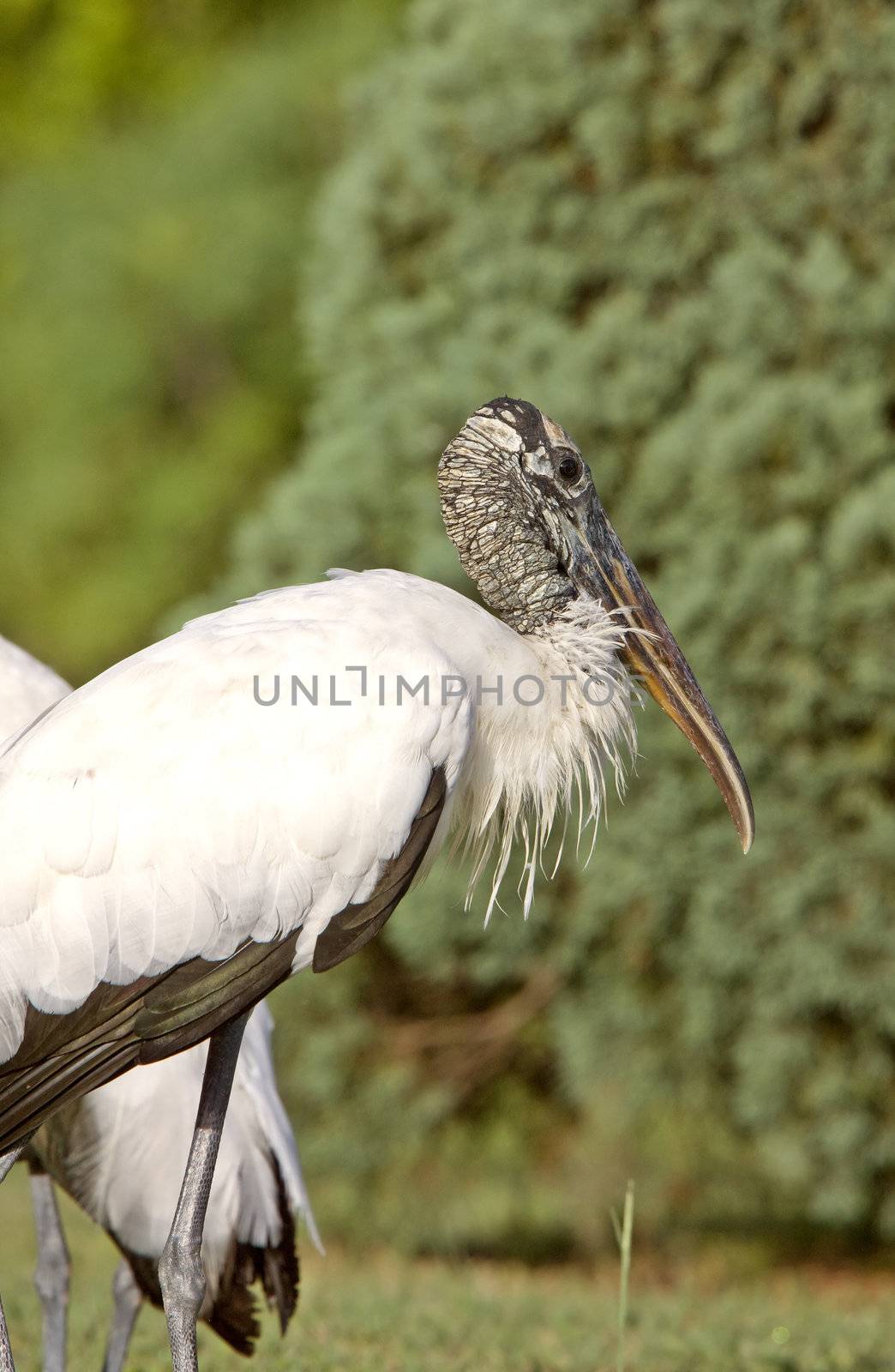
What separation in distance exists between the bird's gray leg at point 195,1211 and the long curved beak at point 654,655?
1.05 m

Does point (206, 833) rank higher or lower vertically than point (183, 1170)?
higher

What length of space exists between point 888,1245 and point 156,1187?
4237 millimetres

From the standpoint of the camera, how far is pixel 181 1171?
3.78 meters

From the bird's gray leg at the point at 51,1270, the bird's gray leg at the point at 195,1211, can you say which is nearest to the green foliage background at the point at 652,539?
the bird's gray leg at the point at 51,1270

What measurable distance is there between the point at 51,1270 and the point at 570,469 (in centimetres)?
219

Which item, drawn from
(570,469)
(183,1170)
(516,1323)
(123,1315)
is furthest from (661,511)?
(123,1315)

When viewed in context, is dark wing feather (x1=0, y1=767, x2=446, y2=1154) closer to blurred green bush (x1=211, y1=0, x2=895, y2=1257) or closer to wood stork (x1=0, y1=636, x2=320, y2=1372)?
wood stork (x1=0, y1=636, x2=320, y2=1372)

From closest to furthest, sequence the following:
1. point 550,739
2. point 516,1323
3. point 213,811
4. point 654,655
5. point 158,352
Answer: point 213,811, point 550,739, point 654,655, point 516,1323, point 158,352

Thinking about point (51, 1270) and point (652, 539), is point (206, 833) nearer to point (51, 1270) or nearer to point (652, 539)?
point (51, 1270)

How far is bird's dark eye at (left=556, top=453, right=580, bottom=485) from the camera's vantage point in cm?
356

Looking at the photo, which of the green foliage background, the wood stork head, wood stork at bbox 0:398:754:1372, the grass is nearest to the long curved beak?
the wood stork head

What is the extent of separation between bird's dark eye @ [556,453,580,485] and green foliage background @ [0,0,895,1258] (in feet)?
7.37

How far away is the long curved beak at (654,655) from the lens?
135 inches

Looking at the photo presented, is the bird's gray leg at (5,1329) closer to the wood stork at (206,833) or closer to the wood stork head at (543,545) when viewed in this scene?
the wood stork at (206,833)
